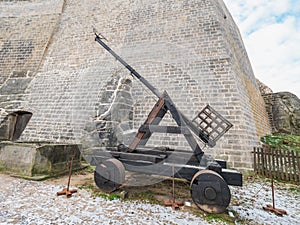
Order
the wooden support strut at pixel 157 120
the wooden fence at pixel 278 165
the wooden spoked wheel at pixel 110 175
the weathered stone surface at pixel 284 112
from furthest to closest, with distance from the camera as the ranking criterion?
1. the weathered stone surface at pixel 284 112
2. the wooden fence at pixel 278 165
3. the wooden support strut at pixel 157 120
4. the wooden spoked wheel at pixel 110 175

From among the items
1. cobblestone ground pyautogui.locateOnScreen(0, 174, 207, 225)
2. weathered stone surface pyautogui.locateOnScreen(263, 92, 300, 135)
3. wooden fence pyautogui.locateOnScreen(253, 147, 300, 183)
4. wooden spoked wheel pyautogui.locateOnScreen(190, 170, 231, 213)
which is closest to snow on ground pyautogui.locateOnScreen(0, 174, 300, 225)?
cobblestone ground pyautogui.locateOnScreen(0, 174, 207, 225)

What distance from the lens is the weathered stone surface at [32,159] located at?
4359 mm

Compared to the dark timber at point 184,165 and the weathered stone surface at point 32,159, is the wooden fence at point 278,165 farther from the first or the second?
the weathered stone surface at point 32,159

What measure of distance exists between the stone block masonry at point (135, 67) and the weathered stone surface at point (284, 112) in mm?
2409

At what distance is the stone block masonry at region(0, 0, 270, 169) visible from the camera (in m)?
6.63

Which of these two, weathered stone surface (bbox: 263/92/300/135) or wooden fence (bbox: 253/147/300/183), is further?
weathered stone surface (bbox: 263/92/300/135)

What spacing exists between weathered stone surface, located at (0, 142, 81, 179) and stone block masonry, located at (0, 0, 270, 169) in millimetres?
1936

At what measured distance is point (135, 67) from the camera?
8.22 meters

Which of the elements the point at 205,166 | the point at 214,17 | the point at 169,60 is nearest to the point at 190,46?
the point at 169,60

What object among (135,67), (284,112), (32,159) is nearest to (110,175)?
(32,159)

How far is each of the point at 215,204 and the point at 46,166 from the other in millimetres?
4455

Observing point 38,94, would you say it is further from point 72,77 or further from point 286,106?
point 286,106

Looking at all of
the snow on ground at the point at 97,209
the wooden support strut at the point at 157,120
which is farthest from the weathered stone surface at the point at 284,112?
the wooden support strut at the point at 157,120

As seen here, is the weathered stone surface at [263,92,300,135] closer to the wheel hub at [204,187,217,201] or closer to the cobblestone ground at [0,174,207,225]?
the wheel hub at [204,187,217,201]
